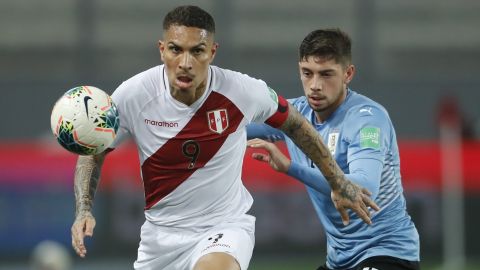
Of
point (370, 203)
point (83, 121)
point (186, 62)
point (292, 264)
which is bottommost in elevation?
point (292, 264)

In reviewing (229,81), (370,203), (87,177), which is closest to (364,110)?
(370,203)

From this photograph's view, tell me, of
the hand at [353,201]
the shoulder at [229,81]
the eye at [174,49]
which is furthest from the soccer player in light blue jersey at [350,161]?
the eye at [174,49]

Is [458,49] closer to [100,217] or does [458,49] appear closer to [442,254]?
[442,254]

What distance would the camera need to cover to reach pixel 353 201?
7.48m

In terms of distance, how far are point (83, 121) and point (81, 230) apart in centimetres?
73

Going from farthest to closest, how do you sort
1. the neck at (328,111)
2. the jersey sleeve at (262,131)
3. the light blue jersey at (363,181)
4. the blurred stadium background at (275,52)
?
the blurred stadium background at (275,52) → the jersey sleeve at (262,131) → the neck at (328,111) → the light blue jersey at (363,181)

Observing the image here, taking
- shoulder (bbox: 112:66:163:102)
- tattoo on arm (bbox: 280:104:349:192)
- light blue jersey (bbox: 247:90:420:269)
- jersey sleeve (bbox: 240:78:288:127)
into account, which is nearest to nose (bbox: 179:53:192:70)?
shoulder (bbox: 112:66:163:102)

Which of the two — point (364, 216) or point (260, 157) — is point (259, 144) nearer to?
point (260, 157)

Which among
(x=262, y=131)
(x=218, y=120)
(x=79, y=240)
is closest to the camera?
(x=79, y=240)

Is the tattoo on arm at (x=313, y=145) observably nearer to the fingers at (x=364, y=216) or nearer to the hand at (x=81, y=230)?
the fingers at (x=364, y=216)

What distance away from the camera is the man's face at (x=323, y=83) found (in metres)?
8.12

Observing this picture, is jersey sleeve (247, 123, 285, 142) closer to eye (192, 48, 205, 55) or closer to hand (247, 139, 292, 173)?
hand (247, 139, 292, 173)

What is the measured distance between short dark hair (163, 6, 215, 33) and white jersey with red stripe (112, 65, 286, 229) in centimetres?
37

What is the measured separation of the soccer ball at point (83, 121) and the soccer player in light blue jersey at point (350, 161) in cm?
101
